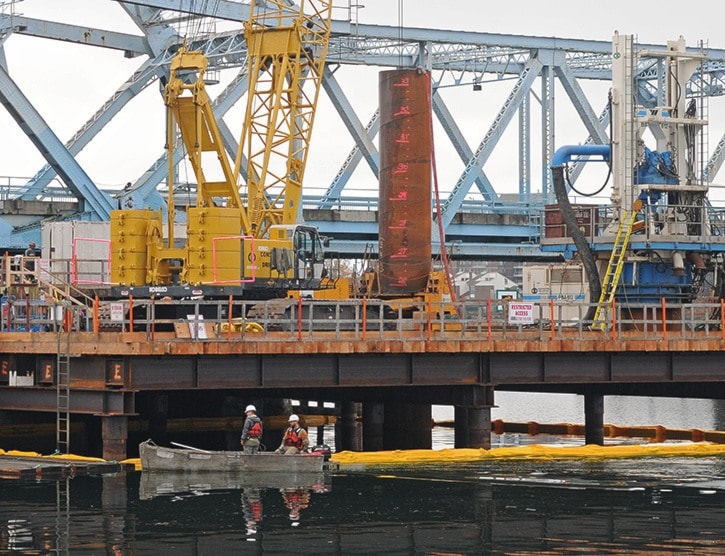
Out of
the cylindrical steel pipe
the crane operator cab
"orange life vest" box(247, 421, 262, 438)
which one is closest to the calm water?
"orange life vest" box(247, 421, 262, 438)

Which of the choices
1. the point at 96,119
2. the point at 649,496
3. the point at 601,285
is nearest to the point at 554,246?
the point at 601,285

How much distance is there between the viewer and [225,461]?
1649 inches

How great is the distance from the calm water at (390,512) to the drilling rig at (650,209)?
10663mm

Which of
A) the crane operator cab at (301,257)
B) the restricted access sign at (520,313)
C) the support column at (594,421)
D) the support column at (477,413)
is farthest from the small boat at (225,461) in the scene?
the support column at (594,421)

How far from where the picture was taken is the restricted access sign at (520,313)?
47.2 metres

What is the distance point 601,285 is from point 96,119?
31508 millimetres

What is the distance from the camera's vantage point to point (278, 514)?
36906mm

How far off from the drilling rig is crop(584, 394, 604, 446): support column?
3381 millimetres

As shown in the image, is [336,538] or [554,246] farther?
[554,246]

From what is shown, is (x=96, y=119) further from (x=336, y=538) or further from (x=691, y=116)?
(x=336, y=538)

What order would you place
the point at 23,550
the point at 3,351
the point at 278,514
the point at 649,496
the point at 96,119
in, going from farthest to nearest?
the point at 96,119 → the point at 3,351 → the point at 649,496 → the point at 278,514 → the point at 23,550

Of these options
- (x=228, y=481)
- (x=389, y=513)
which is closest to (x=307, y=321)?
(x=228, y=481)

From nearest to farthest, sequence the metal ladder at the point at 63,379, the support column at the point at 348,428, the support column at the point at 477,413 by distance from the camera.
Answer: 1. the metal ladder at the point at 63,379
2. the support column at the point at 477,413
3. the support column at the point at 348,428

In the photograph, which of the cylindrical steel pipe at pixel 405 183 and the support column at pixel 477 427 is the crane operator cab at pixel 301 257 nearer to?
the cylindrical steel pipe at pixel 405 183
